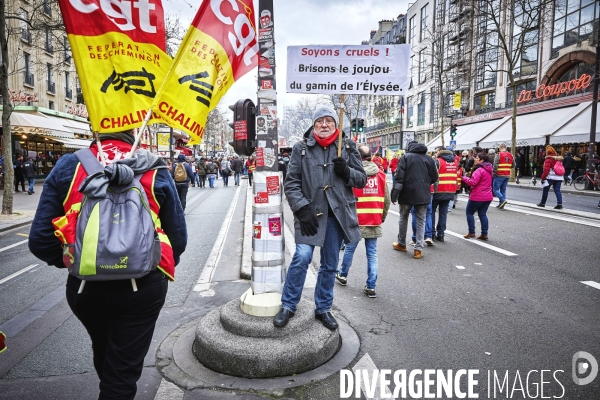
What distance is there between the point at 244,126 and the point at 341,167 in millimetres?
1187

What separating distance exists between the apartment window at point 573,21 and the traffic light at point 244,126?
28743mm

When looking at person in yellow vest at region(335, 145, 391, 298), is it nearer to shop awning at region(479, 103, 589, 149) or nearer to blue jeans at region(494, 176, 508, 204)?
blue jeans at region(494, 176, 508, 204)

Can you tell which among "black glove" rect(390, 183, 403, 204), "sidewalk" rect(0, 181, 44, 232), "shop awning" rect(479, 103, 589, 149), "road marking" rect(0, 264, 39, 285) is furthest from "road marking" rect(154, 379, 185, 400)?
"shop awning" rect(479, 103, 589, 149)

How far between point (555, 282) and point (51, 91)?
34865 mm

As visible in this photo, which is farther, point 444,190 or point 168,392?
point 444,190

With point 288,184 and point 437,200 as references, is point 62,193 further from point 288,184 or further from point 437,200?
point 437,200

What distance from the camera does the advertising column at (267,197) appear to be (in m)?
3.78

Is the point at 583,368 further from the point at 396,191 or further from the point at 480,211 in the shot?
the point at 480,211

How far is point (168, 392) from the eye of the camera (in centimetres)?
294

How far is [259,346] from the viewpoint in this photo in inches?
126

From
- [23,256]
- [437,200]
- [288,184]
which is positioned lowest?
[23,256]

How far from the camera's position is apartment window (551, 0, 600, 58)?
24594 mm

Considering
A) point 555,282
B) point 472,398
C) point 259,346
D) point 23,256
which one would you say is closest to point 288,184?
point 259,346

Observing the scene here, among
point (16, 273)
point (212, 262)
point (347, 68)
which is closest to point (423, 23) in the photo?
point (212, 262)
